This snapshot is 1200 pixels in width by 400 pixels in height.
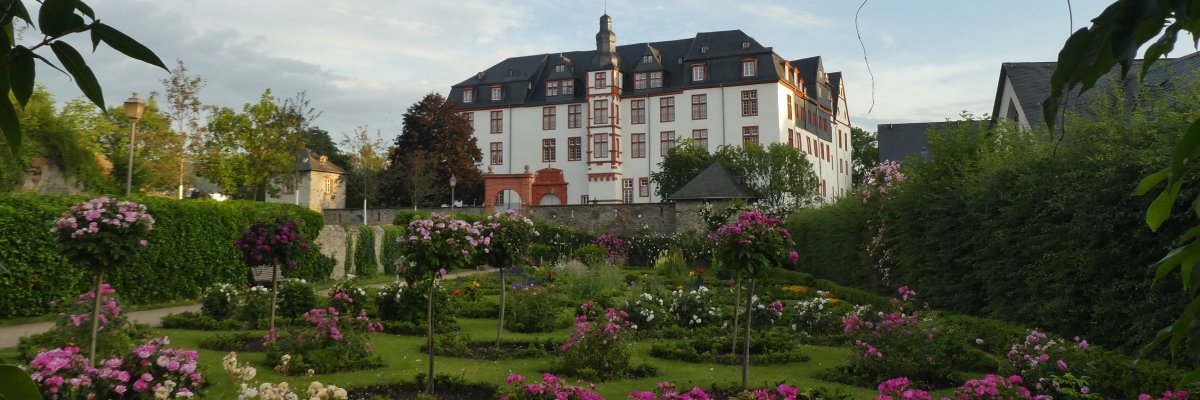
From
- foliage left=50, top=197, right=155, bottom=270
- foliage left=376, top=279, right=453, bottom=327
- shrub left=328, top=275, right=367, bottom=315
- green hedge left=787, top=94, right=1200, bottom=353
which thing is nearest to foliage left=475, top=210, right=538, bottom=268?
foliage left=376, top=279, right=453, bottom=327

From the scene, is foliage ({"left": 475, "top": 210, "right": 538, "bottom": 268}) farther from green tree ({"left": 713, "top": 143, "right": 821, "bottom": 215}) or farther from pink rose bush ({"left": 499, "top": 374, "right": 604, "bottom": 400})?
green tree ({"left": 713, "top": 143, "right": 821, "bottom": 215})

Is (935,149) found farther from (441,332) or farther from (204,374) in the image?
(204,374)

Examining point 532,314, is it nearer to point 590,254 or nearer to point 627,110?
point 590,254

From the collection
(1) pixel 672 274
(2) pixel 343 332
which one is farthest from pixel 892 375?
(1) pixel 672 274

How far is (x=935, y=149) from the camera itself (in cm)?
1405

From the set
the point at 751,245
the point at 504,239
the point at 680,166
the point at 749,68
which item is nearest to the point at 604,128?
the point at 680,166

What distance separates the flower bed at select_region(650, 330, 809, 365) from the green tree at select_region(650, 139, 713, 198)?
107 feet

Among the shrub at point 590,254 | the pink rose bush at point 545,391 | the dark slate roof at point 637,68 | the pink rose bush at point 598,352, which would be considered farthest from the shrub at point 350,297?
the dark slate roof at point 637,68

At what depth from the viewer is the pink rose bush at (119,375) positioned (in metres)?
5.40

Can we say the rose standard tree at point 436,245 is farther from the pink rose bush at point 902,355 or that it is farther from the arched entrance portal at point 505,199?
the arched entrance portal at point 505,199

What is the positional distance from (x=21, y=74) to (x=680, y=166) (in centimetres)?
4340

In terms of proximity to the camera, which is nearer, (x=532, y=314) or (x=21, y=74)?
(x=21, y=74)

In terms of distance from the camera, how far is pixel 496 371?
8.77m

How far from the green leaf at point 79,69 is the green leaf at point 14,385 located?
293 millimetres
